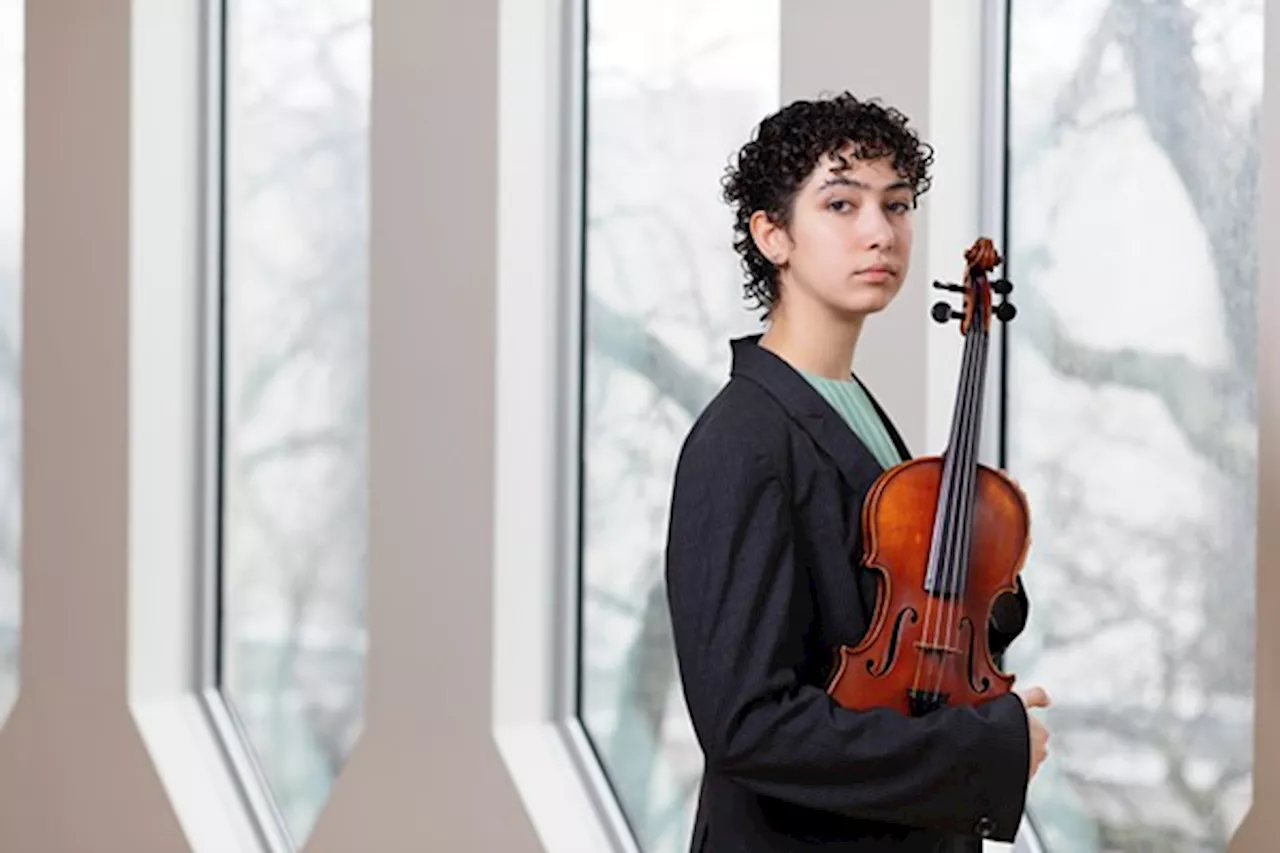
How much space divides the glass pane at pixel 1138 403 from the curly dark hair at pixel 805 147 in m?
1.28

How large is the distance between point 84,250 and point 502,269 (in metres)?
1.11

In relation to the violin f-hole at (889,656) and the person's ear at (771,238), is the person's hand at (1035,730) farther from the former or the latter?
the person's ear at (771,238)

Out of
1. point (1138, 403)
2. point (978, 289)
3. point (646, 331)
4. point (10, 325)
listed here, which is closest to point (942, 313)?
point (978, 289)

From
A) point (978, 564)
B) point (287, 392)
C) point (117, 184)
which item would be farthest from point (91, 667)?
point (978, 564)

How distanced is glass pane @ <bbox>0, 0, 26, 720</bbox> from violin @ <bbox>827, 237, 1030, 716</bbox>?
3.32 meters

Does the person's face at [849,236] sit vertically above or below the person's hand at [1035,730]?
above

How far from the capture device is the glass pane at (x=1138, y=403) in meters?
3.27

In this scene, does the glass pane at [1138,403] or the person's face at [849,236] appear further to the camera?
the glass pane at [1138,403]

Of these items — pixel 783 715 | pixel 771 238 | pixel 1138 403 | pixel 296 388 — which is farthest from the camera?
pixel 296 388

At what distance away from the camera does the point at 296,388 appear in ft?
14.6

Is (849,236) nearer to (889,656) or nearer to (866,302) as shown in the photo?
(866,302)

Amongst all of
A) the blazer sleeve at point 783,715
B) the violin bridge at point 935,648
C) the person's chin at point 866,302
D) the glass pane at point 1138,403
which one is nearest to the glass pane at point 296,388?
the glass pane at point 1138,403

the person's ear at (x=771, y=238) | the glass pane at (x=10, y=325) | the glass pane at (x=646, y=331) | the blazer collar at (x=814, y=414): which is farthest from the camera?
the glass pane at (x=10, y=325)

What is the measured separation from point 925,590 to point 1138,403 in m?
1.56
